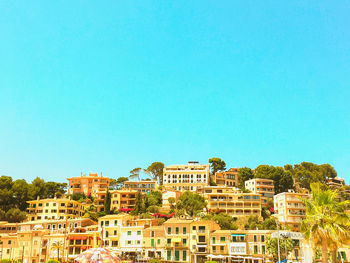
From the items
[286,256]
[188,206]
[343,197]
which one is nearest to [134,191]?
[188,206]

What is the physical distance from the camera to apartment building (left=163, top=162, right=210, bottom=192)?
122m

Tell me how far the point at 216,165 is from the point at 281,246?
7518 cm

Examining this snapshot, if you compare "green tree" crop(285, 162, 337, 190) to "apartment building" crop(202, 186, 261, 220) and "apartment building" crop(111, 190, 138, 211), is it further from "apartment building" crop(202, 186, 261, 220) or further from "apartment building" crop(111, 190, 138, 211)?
"apartment building" crop(111, 190, 138, 211)

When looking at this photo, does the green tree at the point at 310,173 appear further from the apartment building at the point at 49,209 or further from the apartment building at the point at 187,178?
the apartment building at the point at 49,209

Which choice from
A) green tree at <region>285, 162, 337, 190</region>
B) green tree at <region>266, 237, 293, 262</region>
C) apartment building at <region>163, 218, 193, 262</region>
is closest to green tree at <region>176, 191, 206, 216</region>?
apartment building at <region>163, 218, 193, 262</region>

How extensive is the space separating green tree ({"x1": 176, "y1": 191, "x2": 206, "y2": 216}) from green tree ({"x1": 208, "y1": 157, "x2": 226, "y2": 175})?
39.0 metres

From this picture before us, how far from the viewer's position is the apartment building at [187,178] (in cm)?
12231

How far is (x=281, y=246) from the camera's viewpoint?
64.4 meters

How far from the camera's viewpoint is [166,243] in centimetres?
7225

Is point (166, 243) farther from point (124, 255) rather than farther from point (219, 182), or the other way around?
point (219, 182)

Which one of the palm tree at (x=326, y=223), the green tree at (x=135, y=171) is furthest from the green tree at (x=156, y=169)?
the palm tree at (x=326, y=223)

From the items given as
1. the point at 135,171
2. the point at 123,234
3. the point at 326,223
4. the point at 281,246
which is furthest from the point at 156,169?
the point at 326,223

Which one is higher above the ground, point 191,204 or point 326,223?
point 191,204

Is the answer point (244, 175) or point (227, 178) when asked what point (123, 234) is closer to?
point (227, 178)
